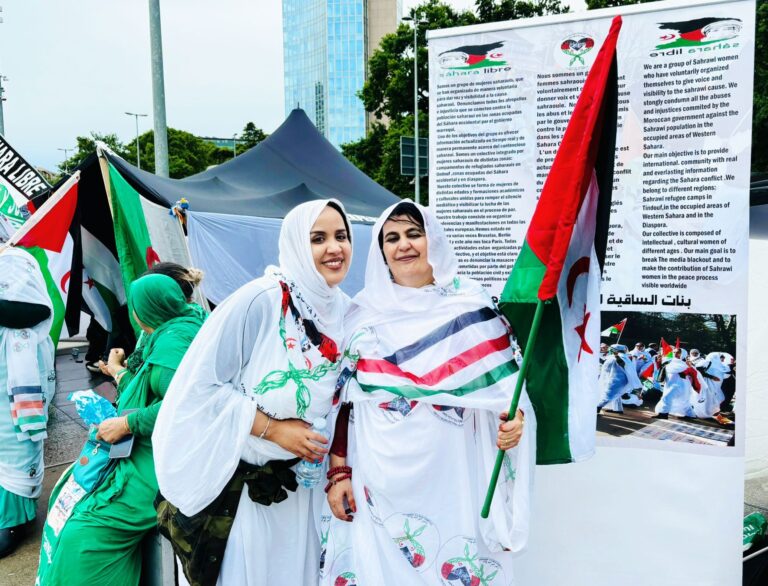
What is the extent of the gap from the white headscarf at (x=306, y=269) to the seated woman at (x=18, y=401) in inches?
94.7

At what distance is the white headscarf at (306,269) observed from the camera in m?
1.86

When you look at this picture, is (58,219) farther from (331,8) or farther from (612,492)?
(331,8)

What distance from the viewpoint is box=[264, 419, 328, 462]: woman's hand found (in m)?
1.77

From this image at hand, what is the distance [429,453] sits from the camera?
1751 millimetres

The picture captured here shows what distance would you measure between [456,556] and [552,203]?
43.5 inches

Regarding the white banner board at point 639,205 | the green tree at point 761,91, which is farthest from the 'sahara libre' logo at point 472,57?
the green tree at point 761,91

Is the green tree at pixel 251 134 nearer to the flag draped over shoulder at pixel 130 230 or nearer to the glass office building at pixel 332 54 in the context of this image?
the glass office building at pixel 332 54

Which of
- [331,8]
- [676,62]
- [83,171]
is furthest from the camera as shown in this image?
[331,8]

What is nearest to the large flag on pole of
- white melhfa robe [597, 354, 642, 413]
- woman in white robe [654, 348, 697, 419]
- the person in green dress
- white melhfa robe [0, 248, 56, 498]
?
white melhfa robe [0, 248, 56, 498]

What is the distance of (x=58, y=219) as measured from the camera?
4.39 metres

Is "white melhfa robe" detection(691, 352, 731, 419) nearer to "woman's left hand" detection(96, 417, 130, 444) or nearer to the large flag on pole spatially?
"woman's left hand" detection(96, 417, 130, 444)

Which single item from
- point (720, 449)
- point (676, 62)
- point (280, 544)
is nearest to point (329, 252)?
point (280, 544)

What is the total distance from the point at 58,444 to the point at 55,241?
2071mm

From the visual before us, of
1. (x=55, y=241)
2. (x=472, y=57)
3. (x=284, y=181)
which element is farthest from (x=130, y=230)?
(x=472, y=57)
